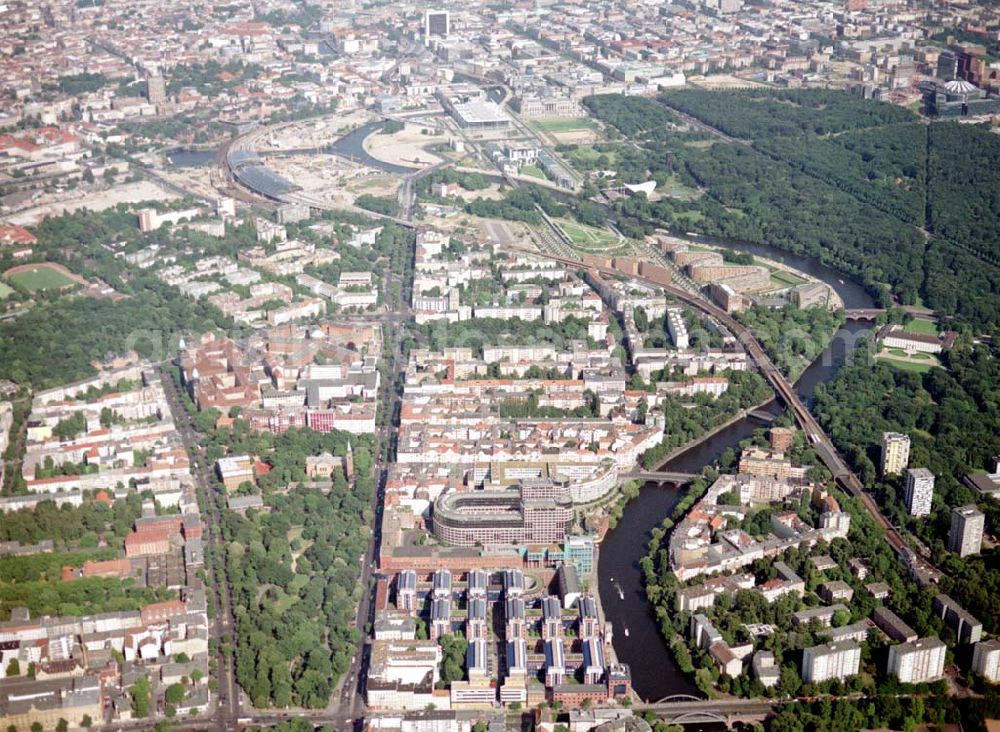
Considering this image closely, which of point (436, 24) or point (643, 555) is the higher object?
point (643, 555)

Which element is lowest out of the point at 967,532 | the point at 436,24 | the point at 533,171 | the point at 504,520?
the point at 533,171

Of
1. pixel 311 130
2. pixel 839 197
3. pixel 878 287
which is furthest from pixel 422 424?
pixel 311 130

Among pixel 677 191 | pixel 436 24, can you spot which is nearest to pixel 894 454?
pixel 677 191

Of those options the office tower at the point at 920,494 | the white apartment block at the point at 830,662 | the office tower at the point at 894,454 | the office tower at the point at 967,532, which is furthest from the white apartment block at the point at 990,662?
the office tower at the point at 894,454

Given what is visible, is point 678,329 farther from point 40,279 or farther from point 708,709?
point 40,279

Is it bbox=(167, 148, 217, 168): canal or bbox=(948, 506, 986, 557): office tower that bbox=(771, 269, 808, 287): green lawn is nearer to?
bbox=(948, 506, 986, 557): office tower

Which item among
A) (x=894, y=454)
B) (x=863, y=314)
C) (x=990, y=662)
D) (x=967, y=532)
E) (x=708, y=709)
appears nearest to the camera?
(x=708, y=709)

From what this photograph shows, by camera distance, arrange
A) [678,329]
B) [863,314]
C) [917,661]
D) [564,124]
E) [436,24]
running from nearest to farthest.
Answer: [917,661]
[678,329]
[863,314]
[564,124]
[436,24]
